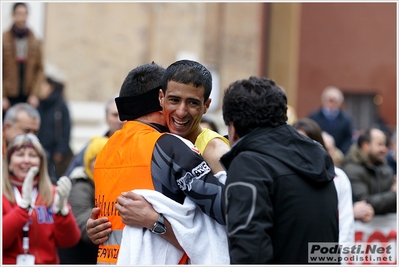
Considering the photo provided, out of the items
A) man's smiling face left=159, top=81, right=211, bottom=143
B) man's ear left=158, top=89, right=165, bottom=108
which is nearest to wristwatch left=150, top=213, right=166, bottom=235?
man's smiling face left=159, top=81, right=211, bottom=143

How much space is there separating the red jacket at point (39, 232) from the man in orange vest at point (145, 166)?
1.77 metres

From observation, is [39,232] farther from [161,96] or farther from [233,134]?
[233,134]

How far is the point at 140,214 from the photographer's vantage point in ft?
12.7

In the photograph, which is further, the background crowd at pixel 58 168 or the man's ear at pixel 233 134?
the background crowd at pixel 58 168

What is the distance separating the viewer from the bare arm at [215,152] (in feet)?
13.2

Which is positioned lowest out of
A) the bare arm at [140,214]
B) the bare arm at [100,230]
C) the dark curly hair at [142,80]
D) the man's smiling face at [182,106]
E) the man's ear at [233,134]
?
the bare arm at [100,230]

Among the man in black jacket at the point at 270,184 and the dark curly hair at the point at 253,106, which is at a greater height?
the dark curly hair at the point at 253,106

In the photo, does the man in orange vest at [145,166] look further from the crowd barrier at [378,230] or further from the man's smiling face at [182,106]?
the crowd barrier at [378,230]

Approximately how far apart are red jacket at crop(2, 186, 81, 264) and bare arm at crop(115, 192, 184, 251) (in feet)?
6.97

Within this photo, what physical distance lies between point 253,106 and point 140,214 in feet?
2.46

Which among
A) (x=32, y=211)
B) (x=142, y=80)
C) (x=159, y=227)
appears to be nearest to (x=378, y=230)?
(x=32, y=211)

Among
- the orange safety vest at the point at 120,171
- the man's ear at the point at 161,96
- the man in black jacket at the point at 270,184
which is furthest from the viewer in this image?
the man's ear at the point at 161,96

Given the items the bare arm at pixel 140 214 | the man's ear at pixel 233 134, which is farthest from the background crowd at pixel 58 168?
the bare arm at pixel 140 214

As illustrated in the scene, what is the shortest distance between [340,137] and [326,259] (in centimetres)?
914
